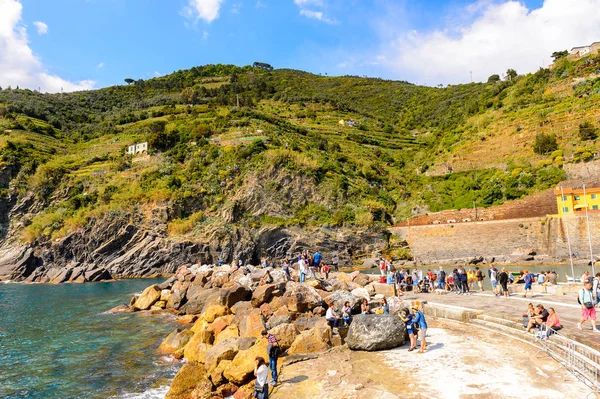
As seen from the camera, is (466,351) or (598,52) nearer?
(466,351)

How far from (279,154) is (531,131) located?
Answer: 1907 inches

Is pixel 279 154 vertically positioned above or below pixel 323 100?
below

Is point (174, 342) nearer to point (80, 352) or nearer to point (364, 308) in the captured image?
point (80, 352)

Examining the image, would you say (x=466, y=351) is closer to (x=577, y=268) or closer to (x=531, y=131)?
(x=577, y=268)

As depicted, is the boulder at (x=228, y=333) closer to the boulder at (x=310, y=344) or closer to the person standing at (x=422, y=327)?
the boulder at (x=310, y=344)

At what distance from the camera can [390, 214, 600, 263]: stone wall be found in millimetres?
46375

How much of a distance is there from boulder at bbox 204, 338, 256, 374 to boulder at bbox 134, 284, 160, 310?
17.1 metres

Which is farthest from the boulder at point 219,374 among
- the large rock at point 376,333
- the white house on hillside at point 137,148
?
the white house on hillside at point 137,148

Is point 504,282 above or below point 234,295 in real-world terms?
above

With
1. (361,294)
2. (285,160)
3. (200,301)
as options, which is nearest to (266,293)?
(361,294)

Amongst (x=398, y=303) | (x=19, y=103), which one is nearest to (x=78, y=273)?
(x=398, y=303)

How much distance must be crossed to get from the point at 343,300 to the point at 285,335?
13.8 ft

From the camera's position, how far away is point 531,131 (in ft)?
233

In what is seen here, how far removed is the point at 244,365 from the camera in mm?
10820
